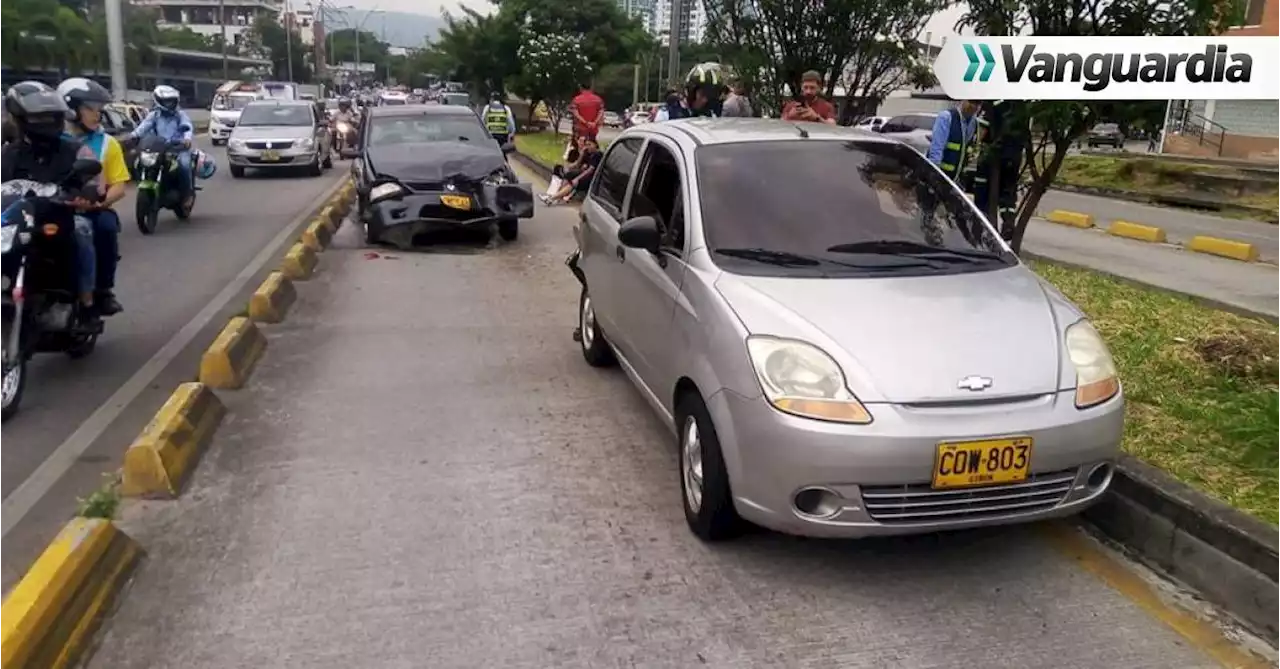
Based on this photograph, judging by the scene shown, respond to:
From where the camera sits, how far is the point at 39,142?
608 cm

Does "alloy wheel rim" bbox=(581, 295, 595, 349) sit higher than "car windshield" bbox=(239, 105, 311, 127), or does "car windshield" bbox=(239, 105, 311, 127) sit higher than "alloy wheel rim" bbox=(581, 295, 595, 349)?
"car windshield" bbox=(239, 105, 311, 127)

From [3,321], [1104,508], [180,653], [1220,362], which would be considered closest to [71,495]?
[3,321]

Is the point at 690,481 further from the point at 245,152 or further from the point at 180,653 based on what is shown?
the point at 245,152

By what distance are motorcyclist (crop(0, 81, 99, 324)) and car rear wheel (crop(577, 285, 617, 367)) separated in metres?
2.90

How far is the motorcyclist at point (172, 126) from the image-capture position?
12.9 meters

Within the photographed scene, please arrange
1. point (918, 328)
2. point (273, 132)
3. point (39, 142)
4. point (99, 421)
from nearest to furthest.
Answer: point (918, 328) → point (99, 421) → point (39, 142) → point (273, 132)

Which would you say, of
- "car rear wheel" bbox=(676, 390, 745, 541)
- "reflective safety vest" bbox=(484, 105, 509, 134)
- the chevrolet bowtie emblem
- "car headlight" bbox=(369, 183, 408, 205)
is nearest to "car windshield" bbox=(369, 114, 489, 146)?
"car headlight" bbox=(369, 183, 408, 205)

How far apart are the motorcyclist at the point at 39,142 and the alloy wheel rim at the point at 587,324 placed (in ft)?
9.50

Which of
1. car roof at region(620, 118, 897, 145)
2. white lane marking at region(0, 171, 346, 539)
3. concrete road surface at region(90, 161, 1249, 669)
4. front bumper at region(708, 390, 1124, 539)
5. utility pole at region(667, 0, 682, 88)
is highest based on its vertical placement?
utility pole at region(667, 0, 682, 88)

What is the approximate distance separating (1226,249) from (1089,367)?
32.3 ft

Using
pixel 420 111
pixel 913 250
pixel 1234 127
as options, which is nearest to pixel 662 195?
pixel 913 250

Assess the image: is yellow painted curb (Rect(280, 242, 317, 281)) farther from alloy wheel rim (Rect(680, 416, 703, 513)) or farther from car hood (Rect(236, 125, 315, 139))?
car hood (Rect(236, 125, 315, 139))

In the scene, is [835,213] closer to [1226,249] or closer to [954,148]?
[954,148]

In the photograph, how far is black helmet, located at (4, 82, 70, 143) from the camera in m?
5.96
